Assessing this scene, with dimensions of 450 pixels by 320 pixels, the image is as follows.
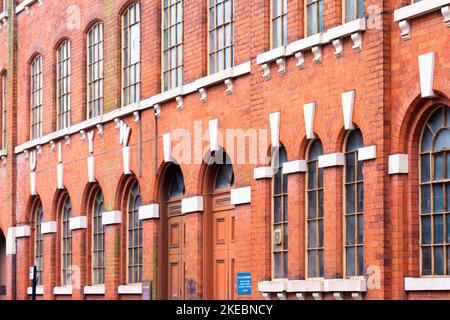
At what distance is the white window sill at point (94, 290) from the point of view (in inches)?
1089

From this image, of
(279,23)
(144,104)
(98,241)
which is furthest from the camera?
(98,241)

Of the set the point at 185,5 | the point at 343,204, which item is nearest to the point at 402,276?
the point at 343,204

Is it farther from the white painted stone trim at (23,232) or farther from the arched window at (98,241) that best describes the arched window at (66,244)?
the white painted stone trim at (23,232)

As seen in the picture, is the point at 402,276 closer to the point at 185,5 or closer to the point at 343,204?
the point at 343,204

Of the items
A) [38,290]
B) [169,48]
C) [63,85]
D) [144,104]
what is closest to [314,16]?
[169,48]

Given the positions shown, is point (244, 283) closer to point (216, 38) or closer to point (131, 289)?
point (216, 38)

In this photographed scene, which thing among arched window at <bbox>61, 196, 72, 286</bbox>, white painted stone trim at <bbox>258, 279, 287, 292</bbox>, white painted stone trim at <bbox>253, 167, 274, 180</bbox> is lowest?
white painted stone trim at <bbox>258, 279, 287, 292</bbox>

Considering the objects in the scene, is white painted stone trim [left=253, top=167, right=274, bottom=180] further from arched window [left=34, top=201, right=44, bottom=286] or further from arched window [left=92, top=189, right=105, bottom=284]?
arched window [left=34, top=201, right=44, bottom=286]

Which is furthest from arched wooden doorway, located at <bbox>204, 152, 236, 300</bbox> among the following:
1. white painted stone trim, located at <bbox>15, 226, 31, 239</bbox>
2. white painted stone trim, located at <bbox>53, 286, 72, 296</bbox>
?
white painted stone trim, located at <bbox>15, 226, 31, 239</bbox>

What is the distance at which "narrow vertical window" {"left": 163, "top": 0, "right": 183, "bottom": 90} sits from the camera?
79.9 feet

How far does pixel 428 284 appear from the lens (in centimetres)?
1608

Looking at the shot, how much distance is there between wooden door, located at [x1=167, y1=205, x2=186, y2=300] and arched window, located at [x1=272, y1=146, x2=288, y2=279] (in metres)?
4.37

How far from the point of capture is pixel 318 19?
19094mm

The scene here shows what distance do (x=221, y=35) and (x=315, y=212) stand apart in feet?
16.2
